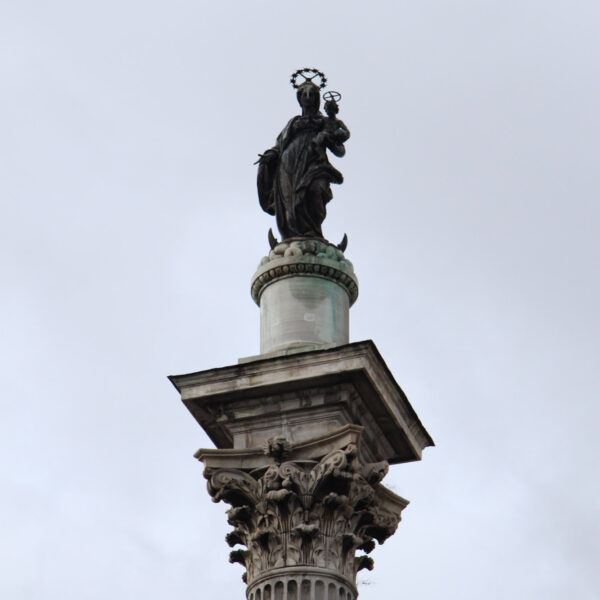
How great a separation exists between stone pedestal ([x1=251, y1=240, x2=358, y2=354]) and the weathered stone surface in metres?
0.76

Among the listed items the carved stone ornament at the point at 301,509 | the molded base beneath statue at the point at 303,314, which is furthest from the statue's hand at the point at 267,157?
the carved stone ornament at the point at 301,509

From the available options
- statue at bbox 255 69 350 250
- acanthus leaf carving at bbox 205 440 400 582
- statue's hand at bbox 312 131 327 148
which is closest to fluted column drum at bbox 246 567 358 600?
acanthus leaf carving at bbox 205 440 400 582

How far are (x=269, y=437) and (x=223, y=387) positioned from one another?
0.93 m

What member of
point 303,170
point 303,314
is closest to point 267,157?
point 303,170

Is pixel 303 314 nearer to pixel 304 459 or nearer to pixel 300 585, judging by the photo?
pixel 304 459

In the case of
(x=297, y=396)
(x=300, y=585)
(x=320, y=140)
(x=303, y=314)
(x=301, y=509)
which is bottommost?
(x=300, y=585)

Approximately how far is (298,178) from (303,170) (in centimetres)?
15

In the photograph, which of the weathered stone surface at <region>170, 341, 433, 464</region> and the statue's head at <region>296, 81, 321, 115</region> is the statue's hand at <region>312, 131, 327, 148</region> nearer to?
the statue's head at <region>296, 81, 321, 115</region>

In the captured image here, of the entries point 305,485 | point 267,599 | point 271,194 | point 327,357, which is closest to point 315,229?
point 271,194

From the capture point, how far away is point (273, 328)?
21438mm

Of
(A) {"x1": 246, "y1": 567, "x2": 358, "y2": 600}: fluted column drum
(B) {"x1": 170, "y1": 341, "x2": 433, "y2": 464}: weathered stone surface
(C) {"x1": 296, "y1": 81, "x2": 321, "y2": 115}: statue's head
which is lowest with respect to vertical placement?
(A) {"x1": 246, "y1": 567, "x2": 358, "y2": 600}: fluted column drum

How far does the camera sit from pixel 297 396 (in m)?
20.5

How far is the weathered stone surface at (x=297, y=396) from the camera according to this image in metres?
20.1

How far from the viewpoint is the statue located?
2267 cm
